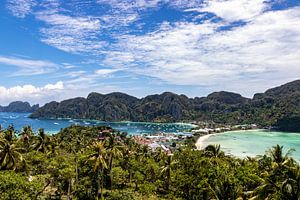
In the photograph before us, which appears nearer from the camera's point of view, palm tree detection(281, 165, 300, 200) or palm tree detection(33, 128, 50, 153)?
palm tree detection(281, 165, 300, 200)

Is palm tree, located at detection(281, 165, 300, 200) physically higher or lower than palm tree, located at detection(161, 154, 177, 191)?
higher

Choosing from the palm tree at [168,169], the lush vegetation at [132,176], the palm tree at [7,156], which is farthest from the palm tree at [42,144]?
the palm tree at [168,169]

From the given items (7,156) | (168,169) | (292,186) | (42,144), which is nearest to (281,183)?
(292,186)

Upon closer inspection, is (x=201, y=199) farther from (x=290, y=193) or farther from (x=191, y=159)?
(x=290, y=193)

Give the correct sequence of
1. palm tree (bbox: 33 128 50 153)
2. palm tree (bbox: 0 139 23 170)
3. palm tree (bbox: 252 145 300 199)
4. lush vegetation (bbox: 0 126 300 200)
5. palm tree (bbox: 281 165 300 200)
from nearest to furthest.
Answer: palm tree (bbox: 281 165 300 200), palm tree (bbox: 252 145 300 199), lush vegetation (bbox: 0 126 300 200), palm tree (bbox: 0 139 23 170), palm tree (bbox: 33 128 50 153)

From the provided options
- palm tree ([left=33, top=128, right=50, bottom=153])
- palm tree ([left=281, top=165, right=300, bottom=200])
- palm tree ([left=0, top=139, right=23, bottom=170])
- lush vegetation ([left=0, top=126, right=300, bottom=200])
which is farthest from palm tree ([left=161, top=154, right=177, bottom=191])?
palm tree ([left=281, top=165, right=300, bottom=200])

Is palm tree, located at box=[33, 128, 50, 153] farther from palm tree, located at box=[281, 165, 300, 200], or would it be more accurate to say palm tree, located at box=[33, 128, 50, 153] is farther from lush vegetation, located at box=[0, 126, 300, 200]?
palm tree, located at box=[281, 165, 300, 200]

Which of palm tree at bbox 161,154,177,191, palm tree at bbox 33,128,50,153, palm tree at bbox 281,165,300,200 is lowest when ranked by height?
palm tree at bbox 161,154,177,191

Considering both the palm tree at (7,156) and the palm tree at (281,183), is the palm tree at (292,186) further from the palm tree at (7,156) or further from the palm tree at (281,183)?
the palm tree at (7,156)
